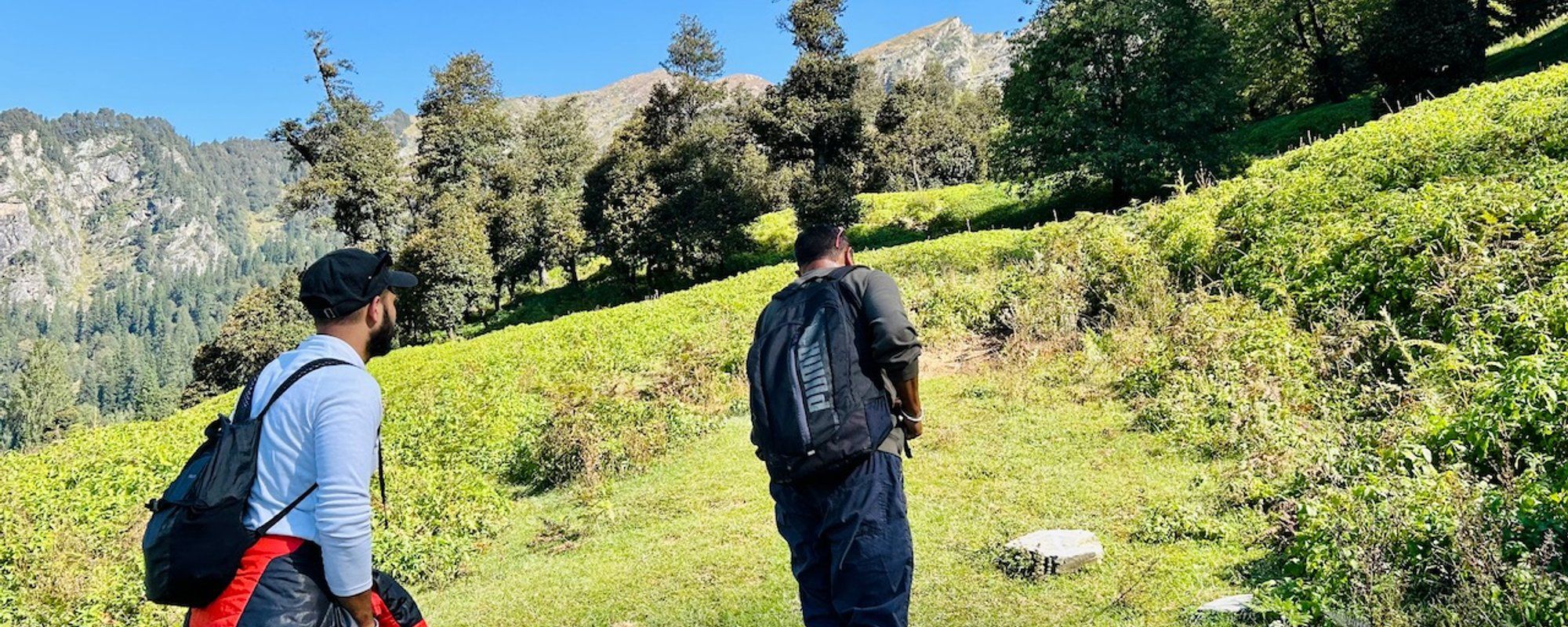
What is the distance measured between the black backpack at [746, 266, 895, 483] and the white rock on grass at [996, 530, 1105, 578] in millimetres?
2540

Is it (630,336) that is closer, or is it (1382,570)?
(1382,570)

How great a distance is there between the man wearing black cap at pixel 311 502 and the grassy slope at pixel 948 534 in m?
3.24

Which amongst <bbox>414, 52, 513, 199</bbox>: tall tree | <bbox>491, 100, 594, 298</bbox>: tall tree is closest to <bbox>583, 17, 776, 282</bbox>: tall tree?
<bbox>491, 100, 594, 298</bbox>: tall tree

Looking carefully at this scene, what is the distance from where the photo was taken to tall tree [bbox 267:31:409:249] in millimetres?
36438

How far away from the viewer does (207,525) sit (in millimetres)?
2463

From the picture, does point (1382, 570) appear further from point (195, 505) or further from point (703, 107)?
point (703, 107)

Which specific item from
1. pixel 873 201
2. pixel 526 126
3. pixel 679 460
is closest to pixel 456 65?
pixel 526 126

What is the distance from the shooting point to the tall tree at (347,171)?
36.4 m

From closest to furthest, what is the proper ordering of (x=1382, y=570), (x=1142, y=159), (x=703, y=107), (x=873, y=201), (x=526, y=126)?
(x=1382, y=570)
(x=1142, y=159)
(x=873, y=201)
(x=703, y=107)
(x=526, y=126)

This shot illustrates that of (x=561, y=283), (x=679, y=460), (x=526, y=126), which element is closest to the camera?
(x=679, y=460)

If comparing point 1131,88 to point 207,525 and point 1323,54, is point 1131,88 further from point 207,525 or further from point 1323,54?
point 207,525

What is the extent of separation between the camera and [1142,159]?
23594 mm

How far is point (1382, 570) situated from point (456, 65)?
156ft

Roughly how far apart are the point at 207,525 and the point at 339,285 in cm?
84
